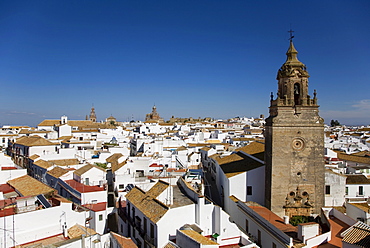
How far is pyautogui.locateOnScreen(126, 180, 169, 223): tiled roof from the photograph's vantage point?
13.5 metres

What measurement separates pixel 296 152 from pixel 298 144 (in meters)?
0.51

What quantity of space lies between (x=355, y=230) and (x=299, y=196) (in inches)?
285

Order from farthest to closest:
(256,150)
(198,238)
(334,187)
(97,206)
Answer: (256,150), (334,187), (97,206), (198,238)

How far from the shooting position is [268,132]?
1925cm

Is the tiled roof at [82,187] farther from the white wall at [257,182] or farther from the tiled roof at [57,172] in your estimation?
the white wall at [257,182]

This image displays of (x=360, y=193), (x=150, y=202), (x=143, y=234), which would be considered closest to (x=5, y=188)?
(x=150, y=202)

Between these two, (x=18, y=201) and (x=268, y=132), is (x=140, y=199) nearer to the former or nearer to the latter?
(x=18, y=201)

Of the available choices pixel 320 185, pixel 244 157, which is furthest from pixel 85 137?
pixel 320 185

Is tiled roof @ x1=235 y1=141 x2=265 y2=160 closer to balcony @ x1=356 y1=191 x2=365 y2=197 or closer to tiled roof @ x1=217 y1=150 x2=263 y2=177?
tiled roof @ x1=217 y1=150 x2=263 y2=177

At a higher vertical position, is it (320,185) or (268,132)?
(268,132)

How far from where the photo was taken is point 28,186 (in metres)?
18.0

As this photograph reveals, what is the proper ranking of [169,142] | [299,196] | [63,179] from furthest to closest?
[169,142], [63,179], [299,196]

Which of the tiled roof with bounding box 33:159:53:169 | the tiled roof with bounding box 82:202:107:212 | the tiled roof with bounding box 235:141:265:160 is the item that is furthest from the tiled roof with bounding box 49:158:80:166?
the tiled roof with bounding box 235:141:265:160

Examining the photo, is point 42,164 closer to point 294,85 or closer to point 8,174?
point 8,174
